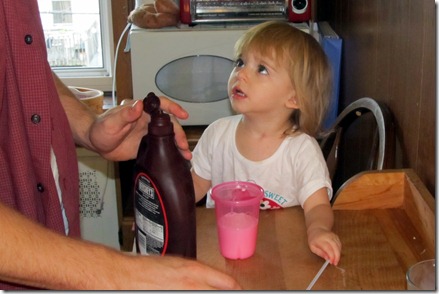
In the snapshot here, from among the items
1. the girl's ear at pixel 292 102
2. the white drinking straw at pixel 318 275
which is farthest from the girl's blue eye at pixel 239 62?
the white drinking straw at pixel 318 275

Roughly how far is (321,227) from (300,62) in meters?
0.46

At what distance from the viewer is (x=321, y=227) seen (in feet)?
3.95

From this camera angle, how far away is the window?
3033 millimetres

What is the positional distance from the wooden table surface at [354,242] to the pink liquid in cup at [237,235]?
0.02m

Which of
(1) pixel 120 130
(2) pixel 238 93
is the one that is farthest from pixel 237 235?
(2) pixel 238 93

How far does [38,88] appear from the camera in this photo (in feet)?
4.11

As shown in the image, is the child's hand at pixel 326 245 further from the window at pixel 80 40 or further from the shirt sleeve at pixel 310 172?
the window at pixel 80 40

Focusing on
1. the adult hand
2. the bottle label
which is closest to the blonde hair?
the adult hand

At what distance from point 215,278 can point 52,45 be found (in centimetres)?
252

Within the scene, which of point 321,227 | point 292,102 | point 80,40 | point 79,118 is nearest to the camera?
point 321,227

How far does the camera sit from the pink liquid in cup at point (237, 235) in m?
1.12

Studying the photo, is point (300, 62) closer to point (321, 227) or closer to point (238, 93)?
point (238, 93)

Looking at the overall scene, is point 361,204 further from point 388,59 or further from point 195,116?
point 195,116

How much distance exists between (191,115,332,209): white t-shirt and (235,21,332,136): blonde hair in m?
0.06
